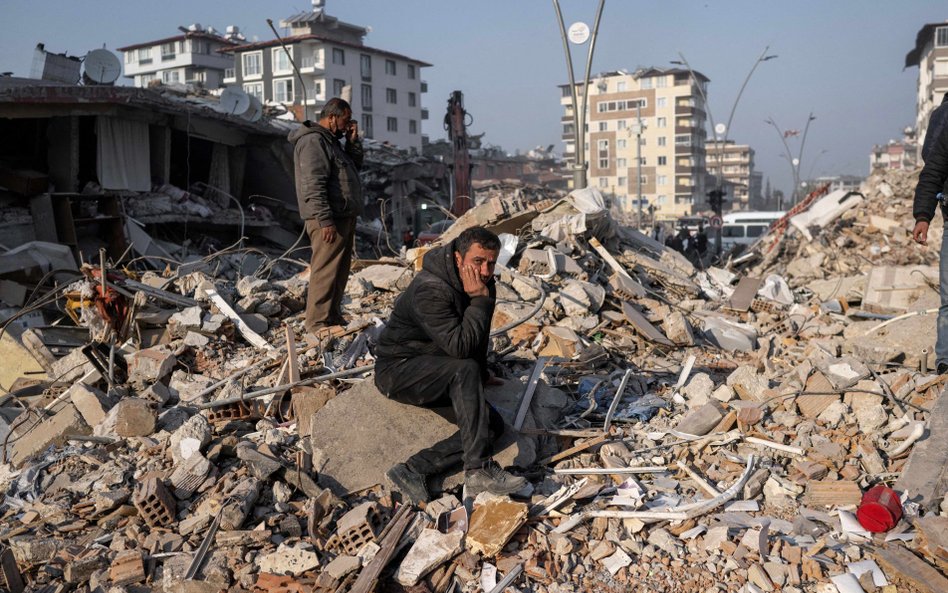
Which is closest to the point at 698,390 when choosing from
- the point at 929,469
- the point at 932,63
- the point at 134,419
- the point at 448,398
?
the point at 929,469

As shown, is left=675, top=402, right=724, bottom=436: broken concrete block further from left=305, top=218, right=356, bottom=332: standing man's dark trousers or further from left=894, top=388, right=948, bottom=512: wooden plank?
left=305, top=218, right=356, bottom=332: standing man's dark trousers

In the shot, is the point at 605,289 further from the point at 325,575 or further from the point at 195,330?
the point at 325,575

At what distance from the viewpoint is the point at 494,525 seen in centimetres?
427

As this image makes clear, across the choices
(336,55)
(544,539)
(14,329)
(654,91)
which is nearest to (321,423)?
(544,539)

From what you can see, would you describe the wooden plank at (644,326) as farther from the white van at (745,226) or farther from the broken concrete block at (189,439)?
the white van at (745,226)

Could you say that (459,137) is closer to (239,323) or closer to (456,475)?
(239,323)

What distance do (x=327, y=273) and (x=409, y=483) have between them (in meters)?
2.83

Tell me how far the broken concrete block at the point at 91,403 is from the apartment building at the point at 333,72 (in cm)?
5940

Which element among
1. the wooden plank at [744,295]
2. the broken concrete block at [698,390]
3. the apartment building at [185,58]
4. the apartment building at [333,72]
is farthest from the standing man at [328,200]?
the apartment building at [185,58]

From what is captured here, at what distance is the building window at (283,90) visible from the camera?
222 feet

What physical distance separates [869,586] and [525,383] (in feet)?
8.71

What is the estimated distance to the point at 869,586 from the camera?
3.87 meters

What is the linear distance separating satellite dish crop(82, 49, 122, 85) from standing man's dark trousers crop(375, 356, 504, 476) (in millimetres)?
16346

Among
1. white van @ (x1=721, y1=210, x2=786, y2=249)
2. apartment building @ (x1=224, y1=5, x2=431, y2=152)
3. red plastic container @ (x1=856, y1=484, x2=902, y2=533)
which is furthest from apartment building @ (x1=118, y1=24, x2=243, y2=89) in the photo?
red plastic container @ (x1=856, y1=484, x2=902, y2=533)
